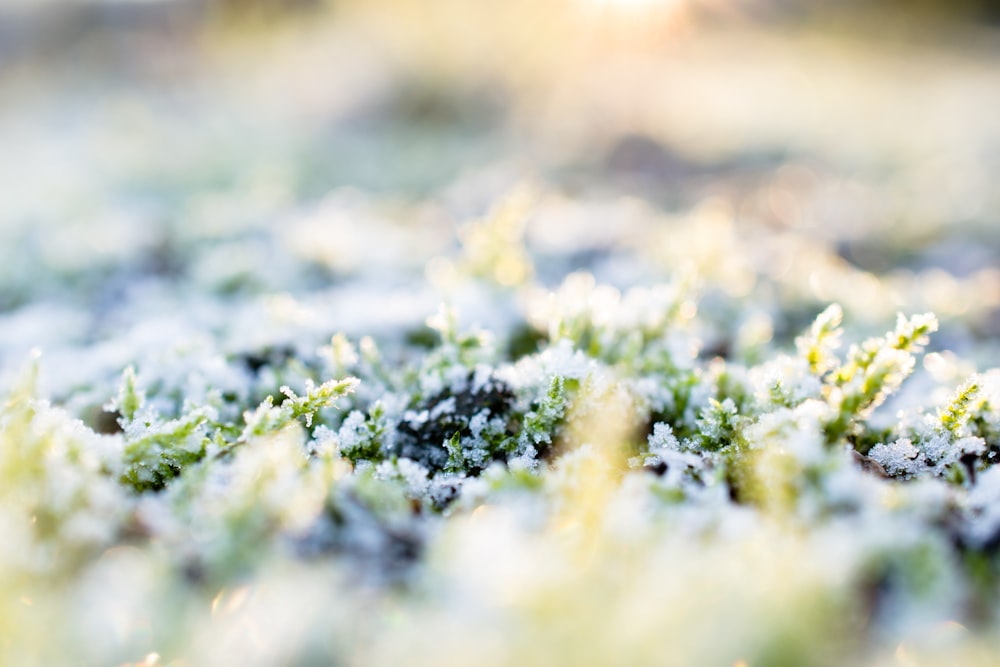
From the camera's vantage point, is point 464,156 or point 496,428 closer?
point 496,428

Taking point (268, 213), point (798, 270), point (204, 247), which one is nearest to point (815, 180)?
point (798, 270)

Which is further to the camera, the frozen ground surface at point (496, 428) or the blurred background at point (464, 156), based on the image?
the blurred background at point (464, 156)

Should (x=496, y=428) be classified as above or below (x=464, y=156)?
above

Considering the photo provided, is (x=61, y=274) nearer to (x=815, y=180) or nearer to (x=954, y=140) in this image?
(x=815, y=180)

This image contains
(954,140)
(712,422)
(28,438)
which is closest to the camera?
(28,438)

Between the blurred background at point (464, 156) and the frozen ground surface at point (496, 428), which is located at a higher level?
the frozen ground surface at point (496, 428)
